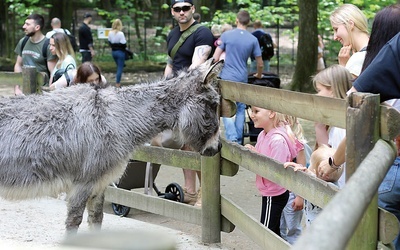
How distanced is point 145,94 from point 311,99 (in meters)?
1.51

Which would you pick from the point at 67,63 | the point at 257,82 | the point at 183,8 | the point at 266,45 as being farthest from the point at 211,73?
the point at 266,45

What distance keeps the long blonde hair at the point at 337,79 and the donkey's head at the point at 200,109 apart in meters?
0.89

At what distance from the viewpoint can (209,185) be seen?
584cm

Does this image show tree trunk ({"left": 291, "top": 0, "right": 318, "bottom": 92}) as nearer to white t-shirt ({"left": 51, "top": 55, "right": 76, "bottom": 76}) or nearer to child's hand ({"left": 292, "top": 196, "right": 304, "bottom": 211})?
white t-shirt ({"left": 51, "top": 55, "right": 76, "bottom": 76})

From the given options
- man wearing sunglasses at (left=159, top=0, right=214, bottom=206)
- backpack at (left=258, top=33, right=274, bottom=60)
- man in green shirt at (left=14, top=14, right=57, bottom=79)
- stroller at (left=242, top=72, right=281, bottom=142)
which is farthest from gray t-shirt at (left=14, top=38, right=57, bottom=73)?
backpack at (left=258, top=33, right=274, bottom=60)

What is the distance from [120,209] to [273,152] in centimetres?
243

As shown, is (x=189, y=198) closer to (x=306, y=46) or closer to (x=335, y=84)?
(x=335, y=84)

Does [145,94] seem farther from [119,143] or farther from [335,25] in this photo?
[335,25]

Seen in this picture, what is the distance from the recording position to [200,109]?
5.21 meters

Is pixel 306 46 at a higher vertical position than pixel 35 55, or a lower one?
lower

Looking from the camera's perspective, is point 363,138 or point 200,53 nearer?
point 363,138

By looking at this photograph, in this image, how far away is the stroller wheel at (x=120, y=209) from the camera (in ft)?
23.0

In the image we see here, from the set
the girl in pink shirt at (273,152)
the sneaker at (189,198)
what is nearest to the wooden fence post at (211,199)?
the girl in pink shirt at (273,152)

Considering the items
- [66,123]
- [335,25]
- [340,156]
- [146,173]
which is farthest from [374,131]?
[146,173]
